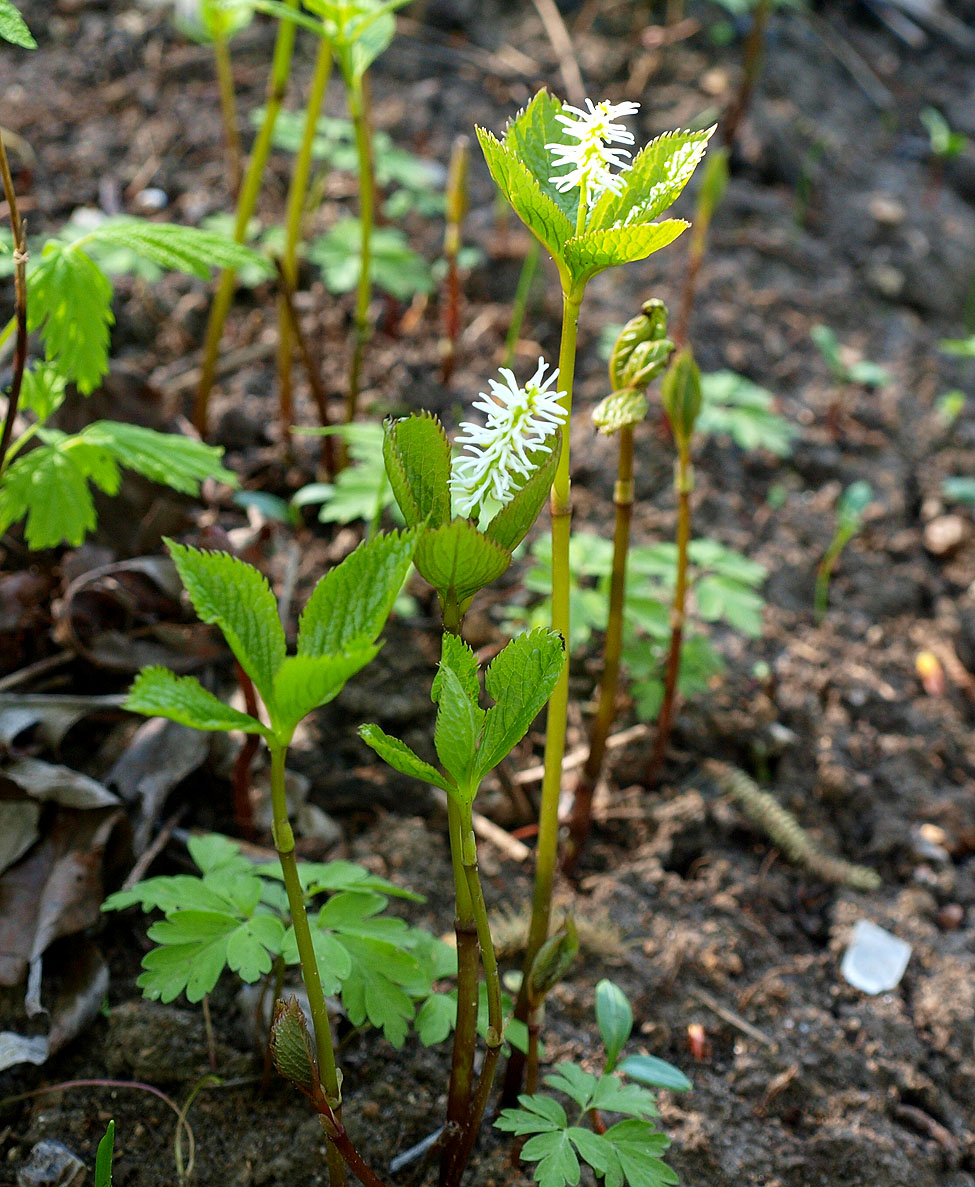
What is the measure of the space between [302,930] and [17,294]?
0.96m

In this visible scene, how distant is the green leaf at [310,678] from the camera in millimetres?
894

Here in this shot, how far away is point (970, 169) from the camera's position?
14.6 ft

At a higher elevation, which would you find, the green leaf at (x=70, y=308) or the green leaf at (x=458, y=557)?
the green leaf at (x=70, y=308)

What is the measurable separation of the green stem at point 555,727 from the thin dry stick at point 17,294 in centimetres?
76

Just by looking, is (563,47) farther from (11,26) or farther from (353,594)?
(353,594)

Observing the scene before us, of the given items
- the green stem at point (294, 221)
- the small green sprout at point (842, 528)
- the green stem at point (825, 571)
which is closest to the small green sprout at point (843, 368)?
the small green sprout at point (842, 528)

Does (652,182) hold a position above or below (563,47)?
below

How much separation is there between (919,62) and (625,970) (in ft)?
16.0

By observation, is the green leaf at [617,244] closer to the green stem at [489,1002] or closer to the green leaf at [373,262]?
the green stem at [489,1002]

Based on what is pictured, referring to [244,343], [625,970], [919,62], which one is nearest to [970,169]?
[919,62]

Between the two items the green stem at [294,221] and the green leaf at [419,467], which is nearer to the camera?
the green leaf at [419,467]

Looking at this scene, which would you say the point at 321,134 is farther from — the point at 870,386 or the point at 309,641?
the point at 309,641

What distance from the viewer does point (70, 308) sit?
1567mm

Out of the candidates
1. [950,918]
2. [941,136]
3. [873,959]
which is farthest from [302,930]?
[941,136]
